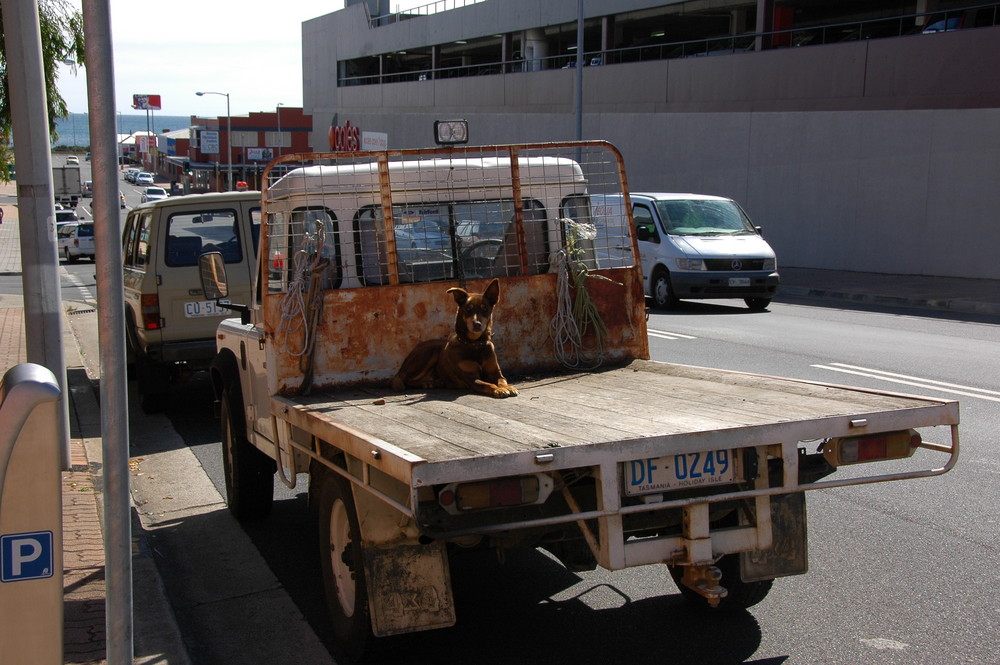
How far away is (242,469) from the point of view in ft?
21.8

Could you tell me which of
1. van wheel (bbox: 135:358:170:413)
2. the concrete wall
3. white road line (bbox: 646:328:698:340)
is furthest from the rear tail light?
the concrete wall

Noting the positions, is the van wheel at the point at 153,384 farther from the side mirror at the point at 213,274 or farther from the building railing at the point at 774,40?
the building railing at the point at 774,40

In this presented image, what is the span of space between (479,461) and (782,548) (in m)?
1.70

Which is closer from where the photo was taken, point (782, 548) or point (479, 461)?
point (479, 461)

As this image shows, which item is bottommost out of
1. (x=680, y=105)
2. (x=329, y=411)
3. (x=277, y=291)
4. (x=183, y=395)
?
(x=183, y=395)

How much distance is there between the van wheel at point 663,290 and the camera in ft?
59.9

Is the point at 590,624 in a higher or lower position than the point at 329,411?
lower

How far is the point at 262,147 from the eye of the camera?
78.8 m

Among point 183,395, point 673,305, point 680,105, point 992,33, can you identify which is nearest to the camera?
point 183,395

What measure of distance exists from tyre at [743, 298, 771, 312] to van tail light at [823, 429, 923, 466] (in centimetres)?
1419

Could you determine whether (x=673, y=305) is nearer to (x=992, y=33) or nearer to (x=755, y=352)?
(x=755, y=352)

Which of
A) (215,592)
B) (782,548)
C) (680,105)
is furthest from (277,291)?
(680,105)

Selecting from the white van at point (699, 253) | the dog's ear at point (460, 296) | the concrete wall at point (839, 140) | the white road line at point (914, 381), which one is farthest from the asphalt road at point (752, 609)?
the concrete wall at point (839, 140)

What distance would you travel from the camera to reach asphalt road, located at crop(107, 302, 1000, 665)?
4.72 meters
